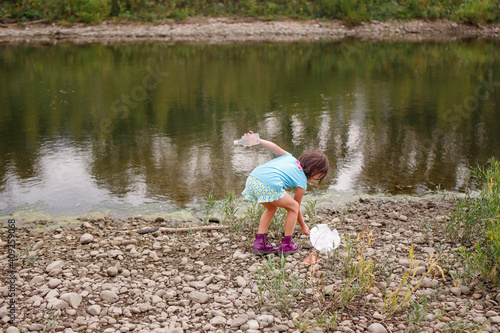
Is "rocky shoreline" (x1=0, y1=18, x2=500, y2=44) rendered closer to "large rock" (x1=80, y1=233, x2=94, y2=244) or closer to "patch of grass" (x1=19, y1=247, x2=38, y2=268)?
"large rock" (x1=80, y1=233, x2=94, y2=244)

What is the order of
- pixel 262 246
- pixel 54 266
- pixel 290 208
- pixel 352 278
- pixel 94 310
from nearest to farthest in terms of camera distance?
1. pixel 94 310
2. pixel 352 278
3. pixel 54 266
4. pixel 290 208
5. pixel 262 246

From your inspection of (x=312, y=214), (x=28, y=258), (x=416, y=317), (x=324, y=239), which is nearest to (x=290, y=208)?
(x=324, y=239)

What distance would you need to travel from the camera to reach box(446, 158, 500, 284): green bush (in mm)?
3658

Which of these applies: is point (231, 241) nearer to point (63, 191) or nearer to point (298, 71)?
point (63, 191)

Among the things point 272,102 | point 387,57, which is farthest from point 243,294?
point 387,57

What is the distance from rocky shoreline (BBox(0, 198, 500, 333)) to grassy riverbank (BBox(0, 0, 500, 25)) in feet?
90.2

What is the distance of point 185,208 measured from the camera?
5.96m

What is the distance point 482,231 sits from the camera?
4348mm

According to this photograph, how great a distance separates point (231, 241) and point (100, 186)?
2.85 m

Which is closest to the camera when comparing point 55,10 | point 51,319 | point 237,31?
point 51,319

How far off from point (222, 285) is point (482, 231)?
248cm

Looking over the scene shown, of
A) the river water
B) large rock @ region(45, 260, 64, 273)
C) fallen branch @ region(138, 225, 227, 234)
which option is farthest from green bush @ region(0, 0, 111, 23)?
large rock @ region(45, 260, 64, 273)

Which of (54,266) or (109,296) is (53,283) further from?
(109,296)

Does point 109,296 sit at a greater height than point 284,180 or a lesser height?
lesser
